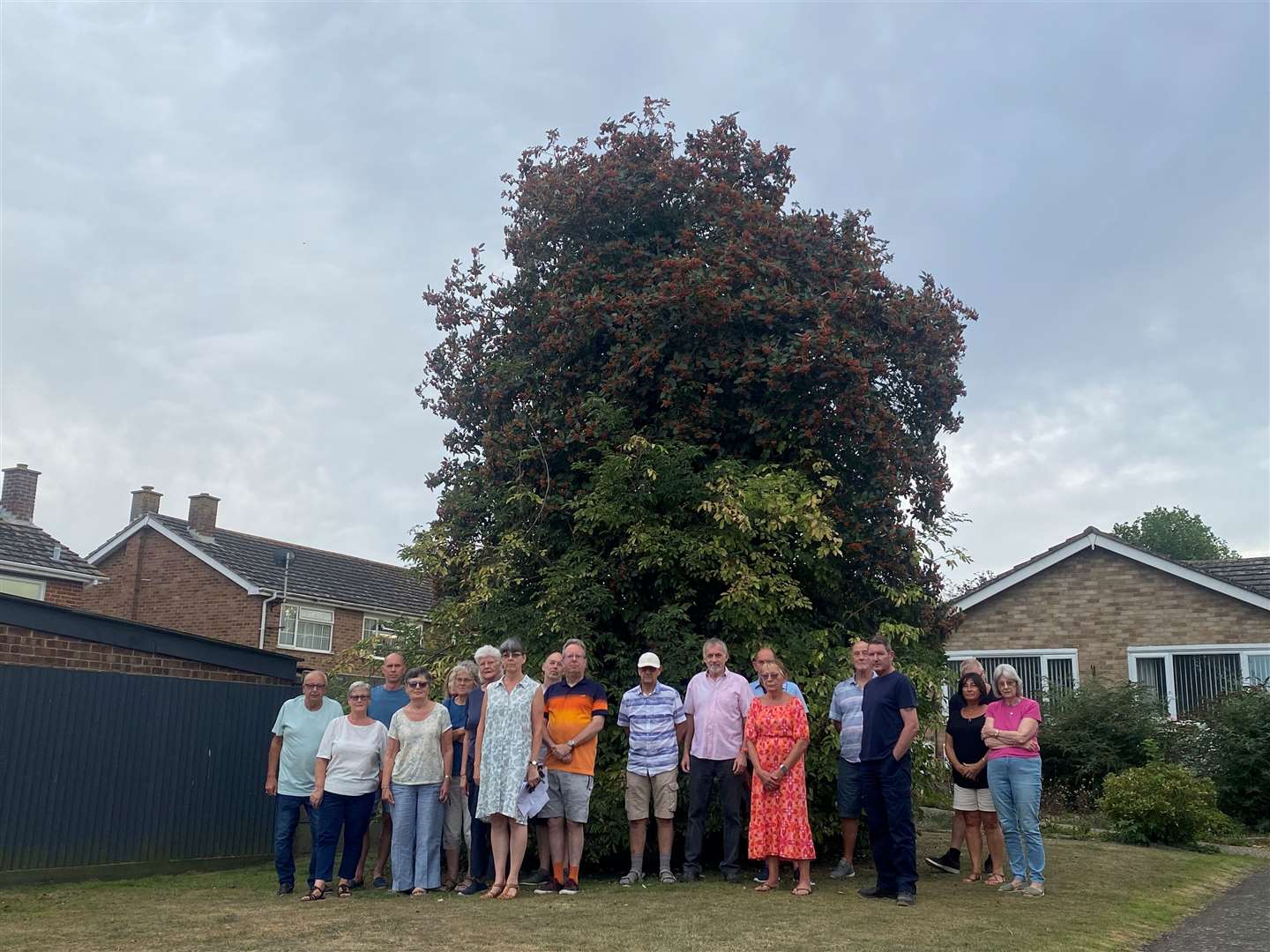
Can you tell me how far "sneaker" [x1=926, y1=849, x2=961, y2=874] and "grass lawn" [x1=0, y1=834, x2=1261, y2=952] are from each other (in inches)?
10.4

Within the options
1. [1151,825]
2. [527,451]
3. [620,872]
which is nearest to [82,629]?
[527,451]

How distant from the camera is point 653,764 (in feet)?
27.8

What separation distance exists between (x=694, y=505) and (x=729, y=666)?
1.45 meters

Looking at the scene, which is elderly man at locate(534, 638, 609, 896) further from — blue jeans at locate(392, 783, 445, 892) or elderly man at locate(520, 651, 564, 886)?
blue jeans at locate(392, 783, 445, 892)

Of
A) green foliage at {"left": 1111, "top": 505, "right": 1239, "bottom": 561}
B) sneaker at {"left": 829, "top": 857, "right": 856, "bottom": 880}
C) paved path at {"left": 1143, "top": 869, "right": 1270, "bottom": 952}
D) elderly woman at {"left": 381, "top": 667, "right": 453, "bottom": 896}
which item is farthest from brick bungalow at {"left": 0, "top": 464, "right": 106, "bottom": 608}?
green foliage at {"left": 1111, "top": 505, "right": 1239, "bottom": 561}

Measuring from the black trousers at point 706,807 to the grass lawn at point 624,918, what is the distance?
8.9 inches

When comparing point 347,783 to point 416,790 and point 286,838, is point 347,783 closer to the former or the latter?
point 416,790

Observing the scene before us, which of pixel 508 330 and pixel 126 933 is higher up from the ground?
pixel 508 330

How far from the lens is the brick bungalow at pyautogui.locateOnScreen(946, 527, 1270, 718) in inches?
709

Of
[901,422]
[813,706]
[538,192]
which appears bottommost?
[813,706]

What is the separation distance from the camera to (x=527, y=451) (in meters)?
10.7

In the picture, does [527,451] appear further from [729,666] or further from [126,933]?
[126,933]

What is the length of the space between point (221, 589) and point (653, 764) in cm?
2346

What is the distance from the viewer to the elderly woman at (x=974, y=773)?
8.66 meters
